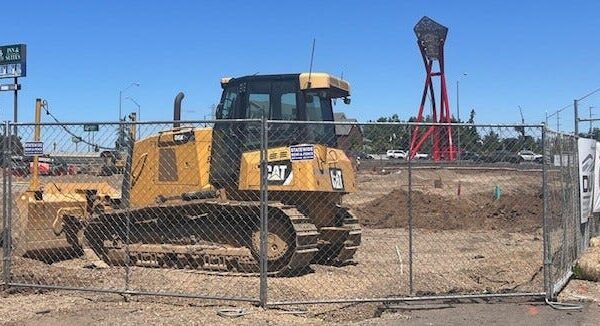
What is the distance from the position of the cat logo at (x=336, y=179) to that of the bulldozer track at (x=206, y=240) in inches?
29.8

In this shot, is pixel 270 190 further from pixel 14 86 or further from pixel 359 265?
pixel 14 86

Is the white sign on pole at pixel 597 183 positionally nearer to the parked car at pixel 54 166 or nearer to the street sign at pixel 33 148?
the parked car at pixel 54 166

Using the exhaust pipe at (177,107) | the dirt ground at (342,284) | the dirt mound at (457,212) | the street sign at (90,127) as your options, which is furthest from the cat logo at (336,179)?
the dirt mound at (457,212)

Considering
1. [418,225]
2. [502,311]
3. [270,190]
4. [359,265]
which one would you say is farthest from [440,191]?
[502,311]

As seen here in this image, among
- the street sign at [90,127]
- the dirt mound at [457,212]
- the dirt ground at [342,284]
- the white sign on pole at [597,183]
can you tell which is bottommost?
the dirt ground at [342,284]

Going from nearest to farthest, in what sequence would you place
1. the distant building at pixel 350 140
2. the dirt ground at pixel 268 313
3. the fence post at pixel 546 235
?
the dirt ground at pixel 268 313
the fence post at pixel 546 235
the distant building at pixel 350 140

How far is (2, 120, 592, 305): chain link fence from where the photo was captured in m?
9.18

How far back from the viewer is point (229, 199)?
434 inches

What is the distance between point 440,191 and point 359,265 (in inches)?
643

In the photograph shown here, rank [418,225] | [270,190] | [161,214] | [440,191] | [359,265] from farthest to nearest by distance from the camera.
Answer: [440,191]
[418,225]
[359,265]
[161,214]
[270,190]

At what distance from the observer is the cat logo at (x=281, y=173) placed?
1036 cm

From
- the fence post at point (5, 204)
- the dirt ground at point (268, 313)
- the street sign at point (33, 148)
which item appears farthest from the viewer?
the street sign at point (33, 148)

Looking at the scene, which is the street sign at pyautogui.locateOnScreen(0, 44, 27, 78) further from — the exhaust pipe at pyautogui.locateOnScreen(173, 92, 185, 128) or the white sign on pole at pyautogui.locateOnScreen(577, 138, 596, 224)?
the white sign on pole at pyautogui.locateOnScreen(577, 138, 596, 224)

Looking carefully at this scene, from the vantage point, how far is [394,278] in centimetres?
1054
